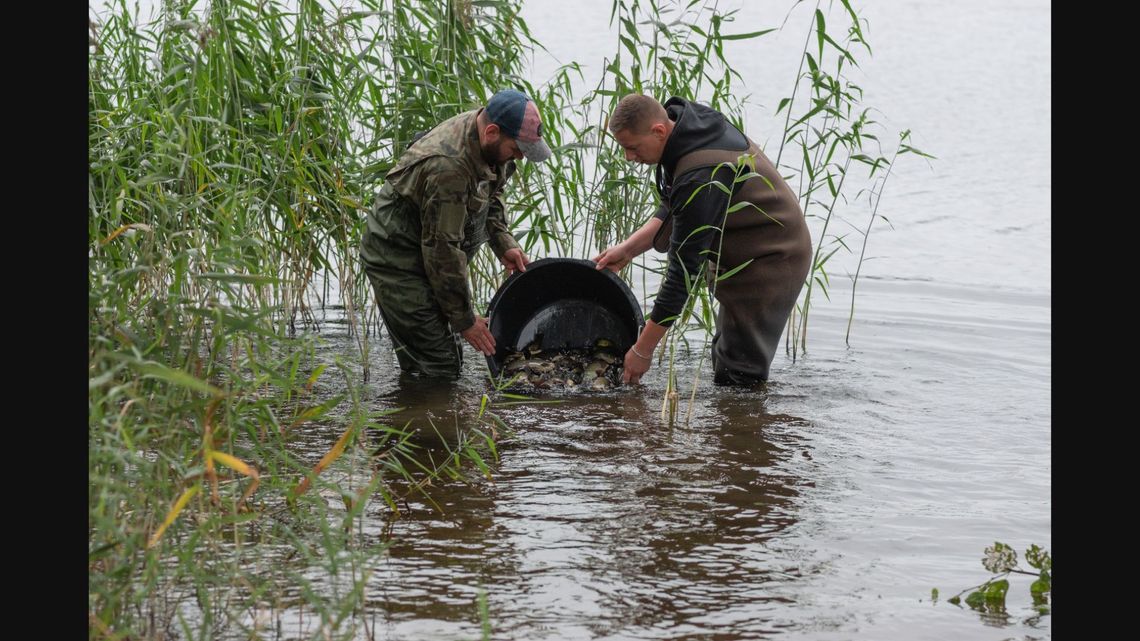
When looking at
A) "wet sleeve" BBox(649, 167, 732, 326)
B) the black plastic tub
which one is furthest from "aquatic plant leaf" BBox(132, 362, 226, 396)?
the black plastic tub

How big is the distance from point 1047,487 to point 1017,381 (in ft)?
5.94

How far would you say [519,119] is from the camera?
205 inches

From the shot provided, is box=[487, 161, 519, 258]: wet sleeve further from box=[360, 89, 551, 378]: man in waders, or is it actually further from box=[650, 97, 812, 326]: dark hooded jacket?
box=[650, 97, 812, 326]: dark hooded jacket

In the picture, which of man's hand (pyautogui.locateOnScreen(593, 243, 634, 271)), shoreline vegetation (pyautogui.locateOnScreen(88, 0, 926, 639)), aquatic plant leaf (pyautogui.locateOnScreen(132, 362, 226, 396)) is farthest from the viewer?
man's hand (pyautogui.locateOnScreen(593, 243, 634, 271))

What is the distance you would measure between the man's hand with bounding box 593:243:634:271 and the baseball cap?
0.67 m

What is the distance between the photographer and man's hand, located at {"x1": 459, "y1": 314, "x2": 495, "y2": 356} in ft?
18.6

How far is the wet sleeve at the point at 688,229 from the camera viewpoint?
5297mm

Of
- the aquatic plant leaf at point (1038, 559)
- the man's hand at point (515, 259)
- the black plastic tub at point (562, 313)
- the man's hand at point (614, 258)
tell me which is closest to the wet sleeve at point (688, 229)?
the man's hand at point (614, 258)

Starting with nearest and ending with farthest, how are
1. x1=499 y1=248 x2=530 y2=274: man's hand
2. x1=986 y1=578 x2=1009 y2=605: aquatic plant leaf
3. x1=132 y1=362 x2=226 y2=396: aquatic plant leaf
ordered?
x1=132 y1=362 x2=226 y2=396: aquatic plant leaf
x1=986 y1=578 x2=1009 y2=605: aquatic plant leaf
x1=499 y1=248 x2=530 y2=274: man's hand

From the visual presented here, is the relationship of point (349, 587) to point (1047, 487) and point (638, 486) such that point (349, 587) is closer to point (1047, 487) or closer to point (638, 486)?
point (638, 486)

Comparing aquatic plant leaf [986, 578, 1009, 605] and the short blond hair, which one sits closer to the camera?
aquatic plant leaf [986, 578, 1009, 605]

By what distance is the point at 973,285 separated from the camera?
882 centimetres

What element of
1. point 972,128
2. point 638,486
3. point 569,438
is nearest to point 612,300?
point 569,438

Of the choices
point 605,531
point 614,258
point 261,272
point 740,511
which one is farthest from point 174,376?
point 614,258
